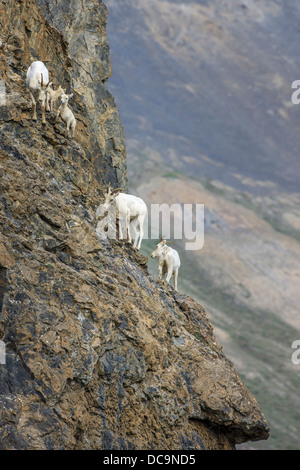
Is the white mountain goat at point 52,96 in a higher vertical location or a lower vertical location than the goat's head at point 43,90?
higher

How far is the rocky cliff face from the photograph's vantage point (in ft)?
55.2

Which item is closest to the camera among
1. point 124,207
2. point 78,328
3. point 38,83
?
point 78,328

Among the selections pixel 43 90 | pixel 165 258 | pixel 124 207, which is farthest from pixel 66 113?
pixel 165 258

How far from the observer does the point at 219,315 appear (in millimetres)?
101438

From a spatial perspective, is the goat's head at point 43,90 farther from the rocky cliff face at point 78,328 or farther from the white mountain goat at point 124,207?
the white mountain goat at point 124,207

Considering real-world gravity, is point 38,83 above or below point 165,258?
above

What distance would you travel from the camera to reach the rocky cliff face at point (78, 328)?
16828mm

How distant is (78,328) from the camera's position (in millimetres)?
18016

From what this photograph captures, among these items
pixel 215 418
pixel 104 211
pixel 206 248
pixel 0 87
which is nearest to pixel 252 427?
pixel 215 418

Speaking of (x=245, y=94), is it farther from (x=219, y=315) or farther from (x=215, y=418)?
(x=215, y=418)

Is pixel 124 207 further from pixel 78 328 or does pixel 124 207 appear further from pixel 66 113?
pixel 78 328

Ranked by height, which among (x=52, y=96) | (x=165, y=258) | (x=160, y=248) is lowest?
(x=165, y=258)

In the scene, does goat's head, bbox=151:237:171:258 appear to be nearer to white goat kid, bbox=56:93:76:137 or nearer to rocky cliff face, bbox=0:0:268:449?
rocky cliff face, bbox=0:0:268:449

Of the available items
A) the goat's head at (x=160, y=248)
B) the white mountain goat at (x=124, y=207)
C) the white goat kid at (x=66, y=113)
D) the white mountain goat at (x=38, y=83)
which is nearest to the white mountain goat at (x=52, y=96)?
the white goat kid at (x=66, y=113)
